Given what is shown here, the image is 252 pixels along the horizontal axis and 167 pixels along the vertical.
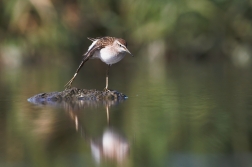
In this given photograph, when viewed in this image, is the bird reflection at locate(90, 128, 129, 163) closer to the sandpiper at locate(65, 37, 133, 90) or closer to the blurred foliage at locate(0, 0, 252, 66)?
the sandpiper at locate(65, 37, 133, 90)

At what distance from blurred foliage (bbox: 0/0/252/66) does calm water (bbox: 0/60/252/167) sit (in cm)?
567

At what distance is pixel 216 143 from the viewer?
450 cm

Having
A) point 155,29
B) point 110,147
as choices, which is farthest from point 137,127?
point 155,29

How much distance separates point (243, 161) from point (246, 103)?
2929 mm

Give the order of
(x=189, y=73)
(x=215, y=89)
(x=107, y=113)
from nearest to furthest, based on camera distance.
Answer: (x=107, y=113)
(x=215, y=89)
(x=189, y=73)

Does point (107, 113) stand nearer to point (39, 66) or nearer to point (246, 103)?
point (246, 103)

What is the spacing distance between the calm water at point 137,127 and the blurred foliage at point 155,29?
5668mm

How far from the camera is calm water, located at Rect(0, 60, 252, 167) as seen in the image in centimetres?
409


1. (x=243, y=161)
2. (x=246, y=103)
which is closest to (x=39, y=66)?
(x=246, y=103)

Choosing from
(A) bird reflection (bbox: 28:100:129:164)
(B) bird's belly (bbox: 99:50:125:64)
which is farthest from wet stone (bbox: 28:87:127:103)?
(A) bird reflection (bbox: 28:100:129:164)

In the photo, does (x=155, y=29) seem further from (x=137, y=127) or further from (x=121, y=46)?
(x=137, y=127)

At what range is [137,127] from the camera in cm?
526

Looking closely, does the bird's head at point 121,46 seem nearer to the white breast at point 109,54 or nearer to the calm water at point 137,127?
the white breast at point 109,54

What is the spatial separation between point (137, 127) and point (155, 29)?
32.5 ft
